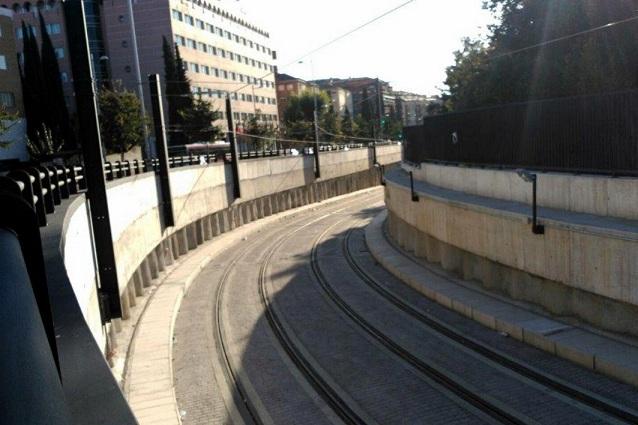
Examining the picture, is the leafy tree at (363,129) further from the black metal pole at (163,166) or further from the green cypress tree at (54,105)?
the black metal pole at (163,166)

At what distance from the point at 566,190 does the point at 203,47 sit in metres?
79.3

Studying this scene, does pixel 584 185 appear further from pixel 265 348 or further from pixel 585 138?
pixel 265 348

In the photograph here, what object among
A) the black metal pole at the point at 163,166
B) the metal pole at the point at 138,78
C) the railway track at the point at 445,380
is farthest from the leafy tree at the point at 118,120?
the railway track at the point at 445,380

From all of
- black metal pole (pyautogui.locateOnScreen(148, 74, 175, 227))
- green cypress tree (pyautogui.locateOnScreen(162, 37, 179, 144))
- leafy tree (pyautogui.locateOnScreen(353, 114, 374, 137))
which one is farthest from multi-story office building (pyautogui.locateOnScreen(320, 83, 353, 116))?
black metal pole (pyautogui.locateOnScreen(148, 74, 175, 227))


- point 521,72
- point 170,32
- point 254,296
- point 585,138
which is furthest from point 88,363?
point 170,32

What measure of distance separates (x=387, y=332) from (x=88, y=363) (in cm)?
1429

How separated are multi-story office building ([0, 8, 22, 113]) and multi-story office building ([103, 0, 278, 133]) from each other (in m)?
11.3

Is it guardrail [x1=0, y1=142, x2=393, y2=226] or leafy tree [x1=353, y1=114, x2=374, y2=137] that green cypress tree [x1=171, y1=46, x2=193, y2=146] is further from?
leafy tree [x1=353, y1=114, x2=374, y2=137]

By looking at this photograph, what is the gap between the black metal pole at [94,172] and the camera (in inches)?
601

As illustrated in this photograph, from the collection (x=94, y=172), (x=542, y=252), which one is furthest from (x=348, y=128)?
(x=94, y=172)

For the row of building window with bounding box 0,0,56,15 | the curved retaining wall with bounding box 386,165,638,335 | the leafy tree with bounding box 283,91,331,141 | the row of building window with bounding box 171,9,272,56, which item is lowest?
the curved retaining wall with bounding box 386,165,638,335

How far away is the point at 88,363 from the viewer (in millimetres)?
3156

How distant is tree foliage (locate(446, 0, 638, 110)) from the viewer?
85.3 ft

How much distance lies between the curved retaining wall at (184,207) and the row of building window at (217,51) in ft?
102
